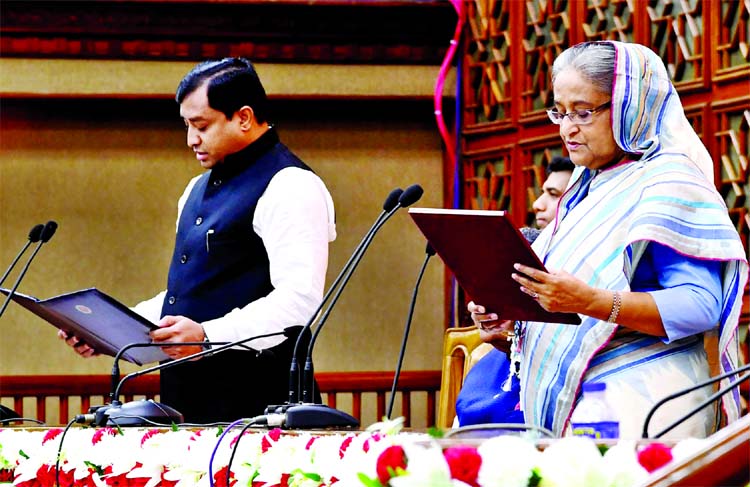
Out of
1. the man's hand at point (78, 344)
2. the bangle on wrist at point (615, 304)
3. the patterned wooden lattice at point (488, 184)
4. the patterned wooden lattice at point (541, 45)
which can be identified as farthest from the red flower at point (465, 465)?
the patterned wooden lattice at point (488, 184)

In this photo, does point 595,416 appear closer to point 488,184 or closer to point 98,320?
point 98,320

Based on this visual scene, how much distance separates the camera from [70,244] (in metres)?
5.64

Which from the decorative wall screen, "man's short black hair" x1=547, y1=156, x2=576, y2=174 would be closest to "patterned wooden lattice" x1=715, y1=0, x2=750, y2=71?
the decorative wall screen

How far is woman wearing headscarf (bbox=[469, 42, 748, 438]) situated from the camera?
1977 millimetres

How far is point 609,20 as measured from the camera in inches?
185

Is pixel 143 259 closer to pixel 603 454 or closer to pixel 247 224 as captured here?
pixel 247 224

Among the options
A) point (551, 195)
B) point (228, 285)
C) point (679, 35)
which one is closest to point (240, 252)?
point (228, 285)

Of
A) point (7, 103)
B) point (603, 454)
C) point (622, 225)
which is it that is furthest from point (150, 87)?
point (603, 454)

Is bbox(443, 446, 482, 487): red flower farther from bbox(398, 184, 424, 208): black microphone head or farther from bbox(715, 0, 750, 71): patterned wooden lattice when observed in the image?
bbox(715, 0, 750, 71): patterned wooden lattice

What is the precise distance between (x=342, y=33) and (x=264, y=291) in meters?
2.63

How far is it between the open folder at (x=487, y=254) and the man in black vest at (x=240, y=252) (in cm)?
83

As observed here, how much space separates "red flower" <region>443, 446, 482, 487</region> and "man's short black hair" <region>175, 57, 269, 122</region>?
197 cm

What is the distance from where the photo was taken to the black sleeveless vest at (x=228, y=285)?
2941mm

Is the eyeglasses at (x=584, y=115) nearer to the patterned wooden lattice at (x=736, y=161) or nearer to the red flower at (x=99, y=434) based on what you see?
the red flower at (x=99, y=434)
